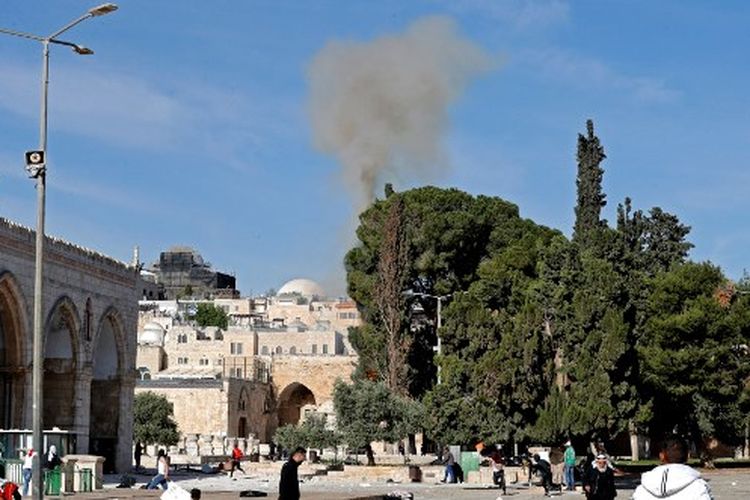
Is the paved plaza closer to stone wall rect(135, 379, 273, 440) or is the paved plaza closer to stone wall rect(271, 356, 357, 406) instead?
stone wall rect(135, 379, 273, 440)

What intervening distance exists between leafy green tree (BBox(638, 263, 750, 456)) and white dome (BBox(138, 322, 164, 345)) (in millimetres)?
61290

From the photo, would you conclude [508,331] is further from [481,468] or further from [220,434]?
[220,434]

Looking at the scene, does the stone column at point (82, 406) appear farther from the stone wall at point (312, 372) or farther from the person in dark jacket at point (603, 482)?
the stone wall at point (312, 372)

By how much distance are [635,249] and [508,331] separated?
24969 mm

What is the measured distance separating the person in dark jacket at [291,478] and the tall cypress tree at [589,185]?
138 feet

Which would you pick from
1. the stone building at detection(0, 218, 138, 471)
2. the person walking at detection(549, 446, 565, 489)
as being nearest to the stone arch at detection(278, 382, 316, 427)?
the stone building at detection(0, 218, 138, 471)

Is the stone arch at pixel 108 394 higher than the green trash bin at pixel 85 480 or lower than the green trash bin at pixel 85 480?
higher

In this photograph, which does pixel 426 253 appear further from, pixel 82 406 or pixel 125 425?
pixel 82 406

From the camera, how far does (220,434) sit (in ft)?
269

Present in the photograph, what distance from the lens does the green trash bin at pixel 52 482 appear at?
97.1 feet

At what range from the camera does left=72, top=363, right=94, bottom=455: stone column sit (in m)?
41.7

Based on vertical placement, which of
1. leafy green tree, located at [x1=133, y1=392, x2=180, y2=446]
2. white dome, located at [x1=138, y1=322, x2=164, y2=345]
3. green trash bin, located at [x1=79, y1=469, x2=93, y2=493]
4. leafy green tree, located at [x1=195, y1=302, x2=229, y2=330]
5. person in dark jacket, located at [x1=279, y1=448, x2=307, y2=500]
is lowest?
green trash bin, located at [x1=79, y1=469, x2=93, y2=493]

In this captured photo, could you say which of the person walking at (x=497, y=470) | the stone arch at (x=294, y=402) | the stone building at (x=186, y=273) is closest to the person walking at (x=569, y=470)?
the person walking at (x=497, y=470)

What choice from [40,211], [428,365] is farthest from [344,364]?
[40,211]
